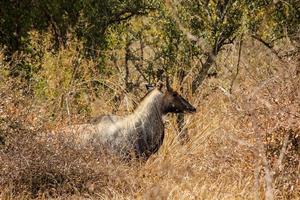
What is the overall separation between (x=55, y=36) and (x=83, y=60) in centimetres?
126

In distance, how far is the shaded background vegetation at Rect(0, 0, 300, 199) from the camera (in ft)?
26.1

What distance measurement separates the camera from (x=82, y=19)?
543 inches

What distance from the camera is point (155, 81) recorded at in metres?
12.8

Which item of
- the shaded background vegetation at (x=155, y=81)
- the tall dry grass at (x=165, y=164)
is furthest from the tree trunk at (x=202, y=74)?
the tall dry grass at (x=165, y=164)

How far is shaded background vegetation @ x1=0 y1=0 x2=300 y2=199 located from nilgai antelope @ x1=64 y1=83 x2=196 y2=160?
32cm

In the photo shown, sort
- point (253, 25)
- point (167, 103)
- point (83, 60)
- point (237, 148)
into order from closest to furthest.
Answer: point (237, 148) → point (167, 103) → point (253, 25) → point (83, 60)

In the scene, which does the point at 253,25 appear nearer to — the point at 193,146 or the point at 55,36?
the point at 193,146

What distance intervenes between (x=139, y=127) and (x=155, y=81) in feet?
9.01

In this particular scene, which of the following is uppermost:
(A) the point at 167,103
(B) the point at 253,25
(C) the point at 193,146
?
(B) the point at 253,25

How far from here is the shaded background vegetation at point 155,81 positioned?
7.95 metres

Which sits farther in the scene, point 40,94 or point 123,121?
point 40,94

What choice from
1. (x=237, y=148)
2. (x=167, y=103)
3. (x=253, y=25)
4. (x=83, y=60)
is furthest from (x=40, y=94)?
(x=237, y=148)

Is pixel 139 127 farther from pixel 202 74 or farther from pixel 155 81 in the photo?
pixel 155 81

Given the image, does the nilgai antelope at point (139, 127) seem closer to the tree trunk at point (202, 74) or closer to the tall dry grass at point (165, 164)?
the tall dry grass at point (165, 164)
